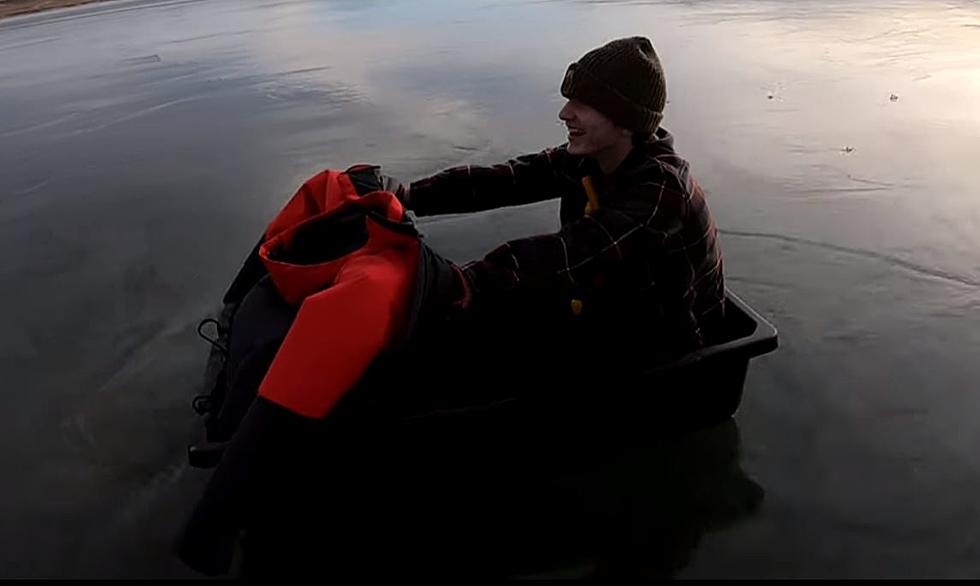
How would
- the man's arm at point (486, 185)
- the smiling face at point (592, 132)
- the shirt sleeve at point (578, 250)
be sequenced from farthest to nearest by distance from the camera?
the man's arm at point (486, 185), the smiling face at point (592, 132), the shirt sleeve at point (578, 250)

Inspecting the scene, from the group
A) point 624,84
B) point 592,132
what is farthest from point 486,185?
point 624,84

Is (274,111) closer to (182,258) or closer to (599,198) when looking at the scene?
(182,258)

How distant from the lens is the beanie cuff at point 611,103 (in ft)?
5.75

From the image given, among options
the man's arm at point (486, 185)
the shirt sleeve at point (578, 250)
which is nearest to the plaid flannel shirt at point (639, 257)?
the shirt sleeve at point (578, 250)

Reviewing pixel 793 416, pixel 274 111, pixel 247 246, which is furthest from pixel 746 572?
pixel 274 111

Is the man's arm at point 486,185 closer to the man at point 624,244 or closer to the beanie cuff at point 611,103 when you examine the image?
the man at point 624,244

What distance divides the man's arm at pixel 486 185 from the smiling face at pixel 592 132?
373 mm

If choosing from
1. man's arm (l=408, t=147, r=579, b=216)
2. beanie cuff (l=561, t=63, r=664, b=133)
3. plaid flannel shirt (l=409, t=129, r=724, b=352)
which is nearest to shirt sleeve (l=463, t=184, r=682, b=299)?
plaid flannel shirt (l=409, t=129, r=724, b=352)

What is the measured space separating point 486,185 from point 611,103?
0.56 m

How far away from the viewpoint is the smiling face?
1.79 m

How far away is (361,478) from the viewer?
1.72 meters

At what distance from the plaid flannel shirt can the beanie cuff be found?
67 millimetres

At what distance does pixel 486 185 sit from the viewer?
225 cm

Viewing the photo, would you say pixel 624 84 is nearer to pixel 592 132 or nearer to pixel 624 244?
pixel 592 132
